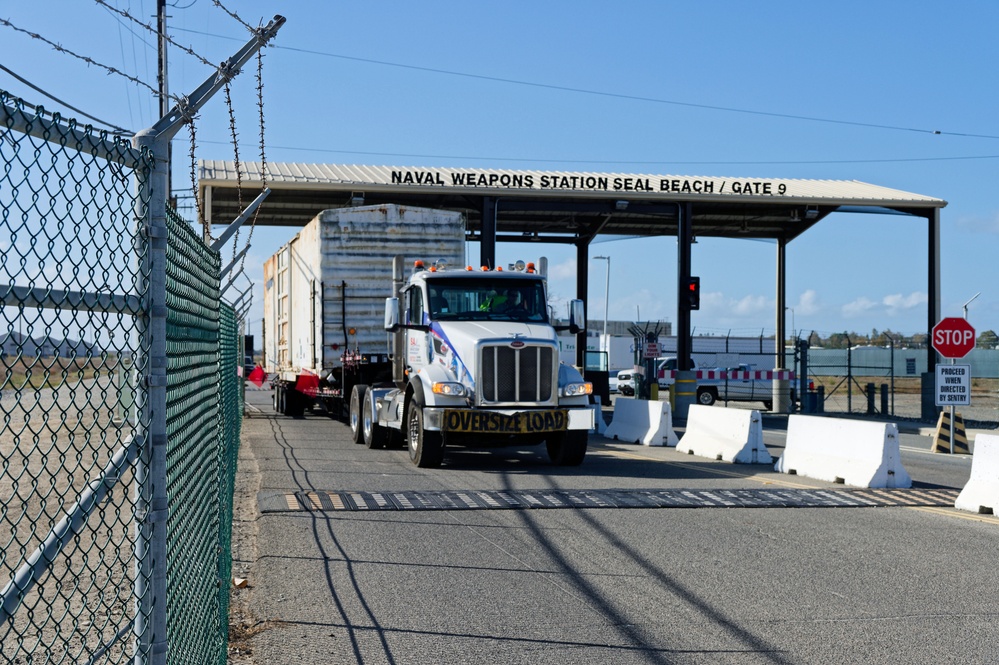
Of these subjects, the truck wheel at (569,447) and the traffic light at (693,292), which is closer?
the truck wheel at (569,447)

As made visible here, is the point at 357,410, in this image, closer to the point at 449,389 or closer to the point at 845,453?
the point at 449,389

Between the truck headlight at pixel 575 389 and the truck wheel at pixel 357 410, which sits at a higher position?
the truck headlight at pixel 575 389

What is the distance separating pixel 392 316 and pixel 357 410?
321cm

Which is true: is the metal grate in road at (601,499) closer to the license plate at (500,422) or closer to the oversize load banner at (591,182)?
the license plate at (500,422)

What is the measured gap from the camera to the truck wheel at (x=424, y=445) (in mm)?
15219

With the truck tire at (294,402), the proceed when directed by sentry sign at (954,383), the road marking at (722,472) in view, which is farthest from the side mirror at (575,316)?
the truck tire at (294,402)

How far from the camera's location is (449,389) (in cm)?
1512

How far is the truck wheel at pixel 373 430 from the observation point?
60.4ft

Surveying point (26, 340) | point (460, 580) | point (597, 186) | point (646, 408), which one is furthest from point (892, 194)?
point (26, 340)

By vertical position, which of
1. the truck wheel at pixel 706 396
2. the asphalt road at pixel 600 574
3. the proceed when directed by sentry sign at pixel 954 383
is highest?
the proceed when directed by sentry sign at pixel 954 383

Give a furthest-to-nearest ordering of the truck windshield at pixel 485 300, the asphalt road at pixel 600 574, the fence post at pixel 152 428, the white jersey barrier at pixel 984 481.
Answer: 1. the truck windshield at pixel 485 300
2. the white jersey barrier at pixel 984 481
3. the asphalt road at pixel 600 574
4. the fence post at pixel 152 428

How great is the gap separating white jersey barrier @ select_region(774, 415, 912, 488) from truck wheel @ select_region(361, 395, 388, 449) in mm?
6469

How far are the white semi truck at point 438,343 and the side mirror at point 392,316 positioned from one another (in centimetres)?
2

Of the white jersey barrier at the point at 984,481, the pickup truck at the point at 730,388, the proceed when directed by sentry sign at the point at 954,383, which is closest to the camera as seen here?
the white jersey barrier at the point at 984,481
